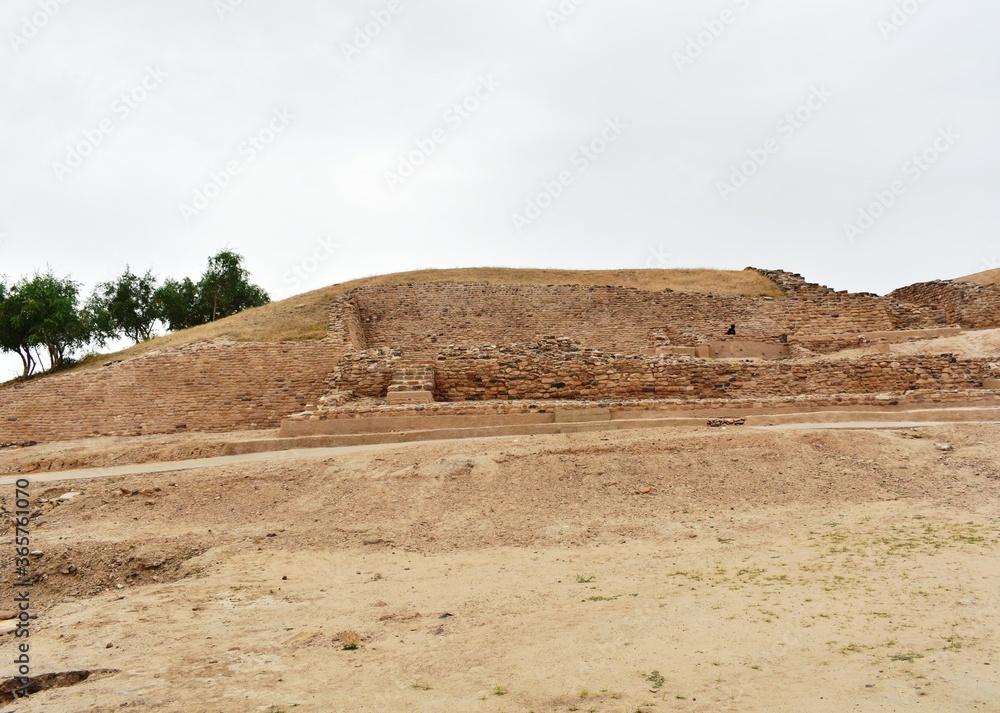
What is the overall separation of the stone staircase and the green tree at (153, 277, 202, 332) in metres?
28.6

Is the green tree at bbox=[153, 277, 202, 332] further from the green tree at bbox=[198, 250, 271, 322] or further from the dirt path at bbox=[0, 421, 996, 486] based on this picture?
the dirt path at bbox=[0, 421, 996, 486]

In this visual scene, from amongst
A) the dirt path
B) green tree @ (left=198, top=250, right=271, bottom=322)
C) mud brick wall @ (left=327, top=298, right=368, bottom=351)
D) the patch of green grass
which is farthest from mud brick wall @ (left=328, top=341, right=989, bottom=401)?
green tree @ (left=198, top=250, right=271, bottom=322)

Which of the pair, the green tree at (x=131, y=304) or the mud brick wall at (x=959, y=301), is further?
the green tree at (x=131, y=304)

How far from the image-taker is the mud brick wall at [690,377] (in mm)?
13000

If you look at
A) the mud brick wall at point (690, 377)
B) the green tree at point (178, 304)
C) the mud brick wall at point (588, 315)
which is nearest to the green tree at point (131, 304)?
the green tree at point (178, 304)

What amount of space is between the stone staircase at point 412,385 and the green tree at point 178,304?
2861 cm

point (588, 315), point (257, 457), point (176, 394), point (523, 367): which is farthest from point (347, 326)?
point (257, 457)

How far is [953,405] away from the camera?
11.0 m

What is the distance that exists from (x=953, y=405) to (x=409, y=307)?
1785cm

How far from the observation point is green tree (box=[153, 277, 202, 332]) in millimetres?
37469

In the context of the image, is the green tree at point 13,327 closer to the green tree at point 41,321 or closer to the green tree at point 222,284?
the green tree at point 41,321

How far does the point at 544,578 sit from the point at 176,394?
45.3ft

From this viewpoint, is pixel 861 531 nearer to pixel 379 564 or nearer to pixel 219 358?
pixel 379 564

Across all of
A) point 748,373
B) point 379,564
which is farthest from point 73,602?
point 748,373
